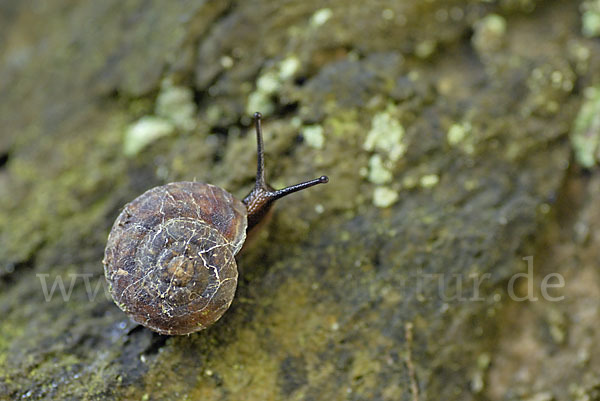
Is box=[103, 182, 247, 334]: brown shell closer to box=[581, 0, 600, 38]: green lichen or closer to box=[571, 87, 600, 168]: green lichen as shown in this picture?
box=[571, 87, 600, 168]: green lichen

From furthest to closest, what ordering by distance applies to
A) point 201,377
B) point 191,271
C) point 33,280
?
point 33,280, point 201,377, point 191,271

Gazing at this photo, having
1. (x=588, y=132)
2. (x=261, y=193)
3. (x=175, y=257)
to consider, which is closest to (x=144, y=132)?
(x=261, y=193)

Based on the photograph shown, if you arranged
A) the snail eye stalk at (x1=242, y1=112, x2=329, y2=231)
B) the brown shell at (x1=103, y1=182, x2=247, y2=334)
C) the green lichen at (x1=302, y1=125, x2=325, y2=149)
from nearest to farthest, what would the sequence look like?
the brown shell at (x1=103, y1=182, x2=247, y2=334)
the snail eye stalk at (x1=242, y1=112, x2=329, y2=231)
the green lichen at (x1=302, y1=125, x2=325, y2=149)

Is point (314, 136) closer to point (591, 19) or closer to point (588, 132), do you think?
point (588, 132)

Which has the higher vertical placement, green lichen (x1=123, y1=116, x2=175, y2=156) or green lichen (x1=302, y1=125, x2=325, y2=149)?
green lichen (x1=123, y1=116, x2=175, y2=156)

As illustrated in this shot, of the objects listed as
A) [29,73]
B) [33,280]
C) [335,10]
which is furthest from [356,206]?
[29,73]

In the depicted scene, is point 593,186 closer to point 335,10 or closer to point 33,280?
point 335,10

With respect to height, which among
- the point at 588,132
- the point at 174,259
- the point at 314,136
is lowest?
the point at 588,132

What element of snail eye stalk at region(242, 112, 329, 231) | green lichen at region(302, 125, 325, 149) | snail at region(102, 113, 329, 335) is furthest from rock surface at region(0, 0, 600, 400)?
snail at region(102, 113, 329, 335)
